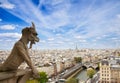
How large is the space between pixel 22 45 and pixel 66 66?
24988 millimetres

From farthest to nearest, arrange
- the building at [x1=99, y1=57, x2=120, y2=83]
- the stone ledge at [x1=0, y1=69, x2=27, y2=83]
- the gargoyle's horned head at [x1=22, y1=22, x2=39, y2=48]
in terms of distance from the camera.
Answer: the building at [x1=99, y1=57, x2=120, y2=83], the gargoyle's horned head at [x1=22, y1=22, x2=39, y2=48], the stone ledge at [x1=0, y1=69, x2=27, y2=83]

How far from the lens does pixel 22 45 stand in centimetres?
132

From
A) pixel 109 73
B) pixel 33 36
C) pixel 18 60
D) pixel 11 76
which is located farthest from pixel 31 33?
pixel 109 73

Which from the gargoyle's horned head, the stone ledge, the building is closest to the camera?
the stone ledge

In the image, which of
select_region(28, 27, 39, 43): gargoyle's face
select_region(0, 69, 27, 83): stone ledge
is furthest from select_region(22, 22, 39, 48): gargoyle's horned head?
select_region(0, 69, 27, 83): stone ledge

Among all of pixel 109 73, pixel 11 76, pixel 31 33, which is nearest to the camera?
pixel 11 76

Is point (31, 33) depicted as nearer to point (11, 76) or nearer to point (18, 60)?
point (18, 60)

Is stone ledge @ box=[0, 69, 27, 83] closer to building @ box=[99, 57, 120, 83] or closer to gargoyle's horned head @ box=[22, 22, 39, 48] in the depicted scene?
gargoyle's horned head @ box=[22, 22, 39, 48]

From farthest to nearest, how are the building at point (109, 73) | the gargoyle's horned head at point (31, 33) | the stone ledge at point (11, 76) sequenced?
the building at point (109, 73) < the gargoyle's horned head at point (31, 33) < the stone ledge at point (11, 76)

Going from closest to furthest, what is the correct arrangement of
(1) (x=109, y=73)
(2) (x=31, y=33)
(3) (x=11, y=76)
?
(3) (x=11, y=76), (2) (x=31, y=33), (1) (x=109, y=73)

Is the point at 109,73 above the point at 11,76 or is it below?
below

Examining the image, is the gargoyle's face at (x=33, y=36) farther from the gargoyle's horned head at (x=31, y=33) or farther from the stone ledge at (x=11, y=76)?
the stone ledge at (x=11, y=76)

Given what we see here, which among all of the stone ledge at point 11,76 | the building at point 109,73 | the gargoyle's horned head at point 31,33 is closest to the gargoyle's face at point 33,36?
the gargoyle's horned head at point 31,33

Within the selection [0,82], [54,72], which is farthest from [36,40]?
[54,72]
